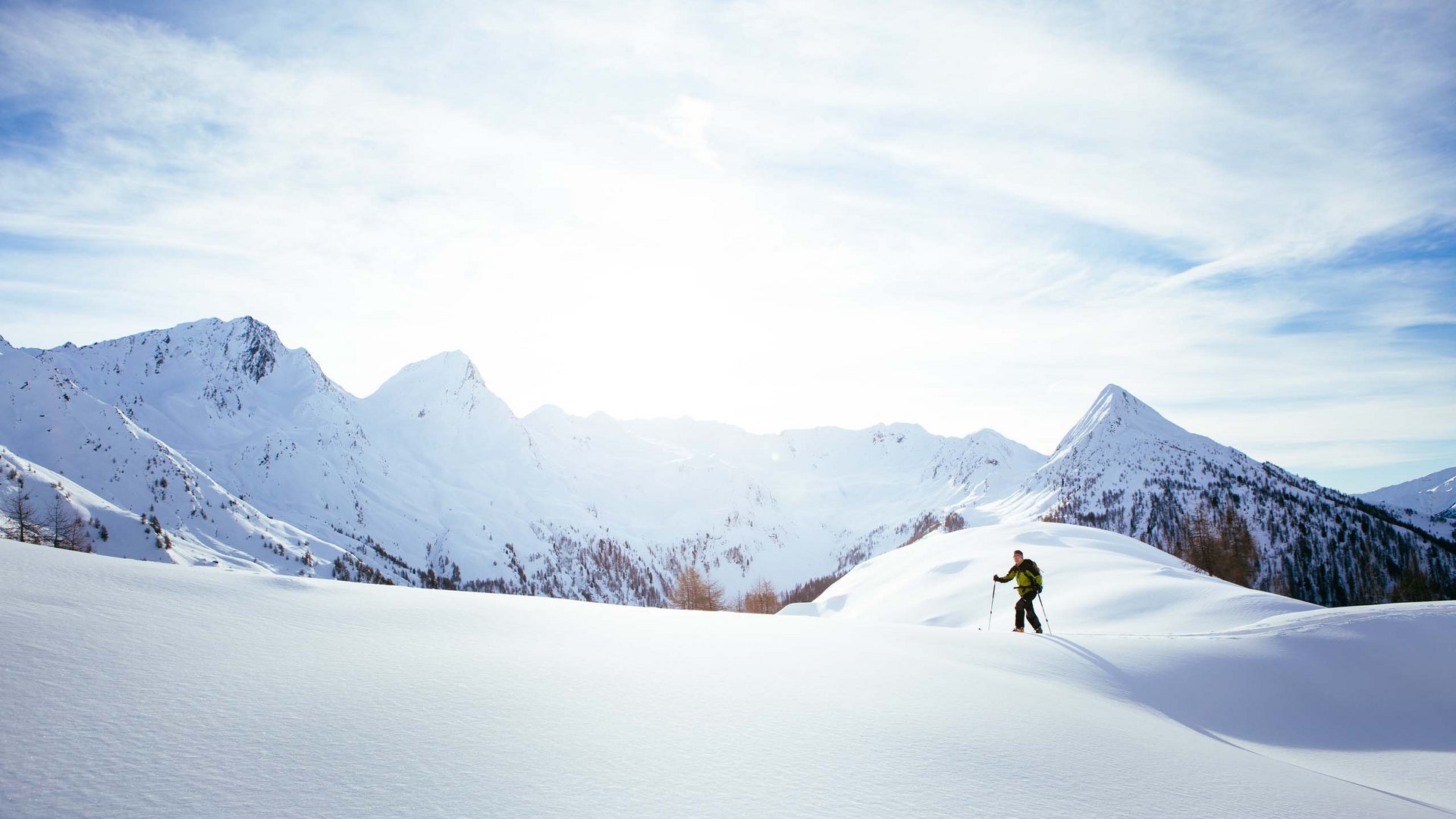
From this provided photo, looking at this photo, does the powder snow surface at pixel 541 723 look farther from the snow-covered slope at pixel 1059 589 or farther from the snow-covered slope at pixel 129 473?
the snow-covered slope at pixel 129 473

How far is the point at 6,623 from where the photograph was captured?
4.31 m

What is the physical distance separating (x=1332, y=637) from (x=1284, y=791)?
1201cm

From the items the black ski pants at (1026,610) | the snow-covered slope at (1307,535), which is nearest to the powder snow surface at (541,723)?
the black ski pants at (1026,610)

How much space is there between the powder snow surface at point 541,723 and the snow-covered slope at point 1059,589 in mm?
10858

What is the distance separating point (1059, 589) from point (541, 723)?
95.9 feet

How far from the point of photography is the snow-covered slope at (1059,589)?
20641 mm

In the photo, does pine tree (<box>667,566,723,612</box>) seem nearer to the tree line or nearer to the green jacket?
the green jacket

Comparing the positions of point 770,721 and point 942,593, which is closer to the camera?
point 770,721

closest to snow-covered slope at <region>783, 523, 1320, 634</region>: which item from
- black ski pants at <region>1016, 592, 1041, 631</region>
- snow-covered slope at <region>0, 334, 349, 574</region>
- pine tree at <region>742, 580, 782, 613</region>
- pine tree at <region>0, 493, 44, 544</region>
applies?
black ski pants at <region>1016, 592, 1041, 631</region>

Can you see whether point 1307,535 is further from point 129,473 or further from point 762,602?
point 129,473

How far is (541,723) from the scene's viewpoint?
4.68 metres

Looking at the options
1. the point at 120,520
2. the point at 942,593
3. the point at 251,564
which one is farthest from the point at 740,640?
the point at 251,564

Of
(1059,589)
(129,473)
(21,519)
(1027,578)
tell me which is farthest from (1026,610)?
(129,473)

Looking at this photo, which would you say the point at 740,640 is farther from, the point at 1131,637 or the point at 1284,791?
the point at 1131,637
